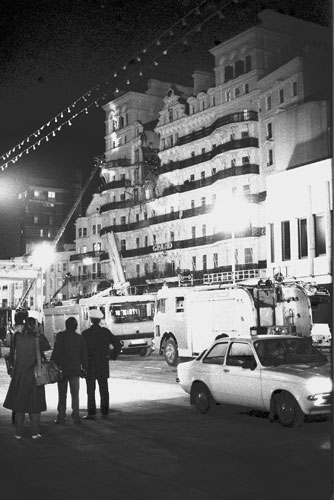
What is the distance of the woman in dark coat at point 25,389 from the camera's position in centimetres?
1023

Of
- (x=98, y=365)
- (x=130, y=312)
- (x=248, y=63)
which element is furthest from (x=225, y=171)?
(x=98, y=365)

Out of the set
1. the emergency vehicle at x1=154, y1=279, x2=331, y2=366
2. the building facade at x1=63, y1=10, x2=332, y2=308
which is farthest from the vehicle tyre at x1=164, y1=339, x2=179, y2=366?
the building facade at x1=63, y1=10, x2=332, y2=308

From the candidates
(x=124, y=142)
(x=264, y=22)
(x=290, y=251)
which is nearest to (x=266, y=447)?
(x=290, y=251)

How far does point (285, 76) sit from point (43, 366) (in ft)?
163

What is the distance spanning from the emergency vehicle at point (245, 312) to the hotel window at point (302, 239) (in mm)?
11971

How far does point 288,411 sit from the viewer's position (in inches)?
424

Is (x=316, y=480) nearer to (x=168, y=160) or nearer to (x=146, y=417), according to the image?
(x=146, y=417)

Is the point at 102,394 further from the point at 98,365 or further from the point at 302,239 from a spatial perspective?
the point at 302,239

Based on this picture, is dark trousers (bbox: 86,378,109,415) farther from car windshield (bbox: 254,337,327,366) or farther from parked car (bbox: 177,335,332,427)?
car windshield (bbox: 254,337,327,366)

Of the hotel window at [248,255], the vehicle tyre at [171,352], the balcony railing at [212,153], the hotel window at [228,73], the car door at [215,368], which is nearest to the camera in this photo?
the car door at [215,368]

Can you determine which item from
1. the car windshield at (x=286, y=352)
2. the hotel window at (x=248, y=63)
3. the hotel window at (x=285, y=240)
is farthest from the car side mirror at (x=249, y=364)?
the hotel window at (x=248, y=63)

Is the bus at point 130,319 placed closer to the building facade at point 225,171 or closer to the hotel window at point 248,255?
the building facade at point 225,171

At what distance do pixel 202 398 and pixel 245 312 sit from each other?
9.96m

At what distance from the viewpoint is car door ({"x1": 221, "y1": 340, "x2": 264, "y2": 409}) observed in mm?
11445
